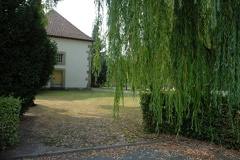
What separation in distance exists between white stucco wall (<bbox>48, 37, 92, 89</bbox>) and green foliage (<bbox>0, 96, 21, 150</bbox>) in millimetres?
16912

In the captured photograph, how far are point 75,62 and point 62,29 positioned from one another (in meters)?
3.43

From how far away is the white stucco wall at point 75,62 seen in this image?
21328mm

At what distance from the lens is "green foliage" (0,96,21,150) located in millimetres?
4434

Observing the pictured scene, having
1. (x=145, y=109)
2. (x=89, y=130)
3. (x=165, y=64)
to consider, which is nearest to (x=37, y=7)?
(x=89, y=130)

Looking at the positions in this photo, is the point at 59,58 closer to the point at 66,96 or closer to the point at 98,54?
the point at 66,96

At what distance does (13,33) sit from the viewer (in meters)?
6.04

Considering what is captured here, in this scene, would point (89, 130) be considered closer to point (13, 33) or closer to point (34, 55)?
point (34, 55)

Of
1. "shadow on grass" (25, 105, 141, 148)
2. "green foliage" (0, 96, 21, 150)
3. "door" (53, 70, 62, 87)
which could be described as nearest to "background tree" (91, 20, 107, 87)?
"green foliage" (0, 96, 21, 150)

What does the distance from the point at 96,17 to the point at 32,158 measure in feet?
10.8

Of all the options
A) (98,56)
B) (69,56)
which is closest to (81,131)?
(98,56)

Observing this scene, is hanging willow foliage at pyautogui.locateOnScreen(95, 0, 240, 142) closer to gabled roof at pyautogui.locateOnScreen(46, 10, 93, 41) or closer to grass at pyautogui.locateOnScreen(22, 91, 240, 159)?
grass at pyautogui.locateOnScreen(22, 91, 240, 159)

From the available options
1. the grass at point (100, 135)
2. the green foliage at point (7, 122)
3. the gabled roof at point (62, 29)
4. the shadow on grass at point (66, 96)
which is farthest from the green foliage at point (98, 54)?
the gabled roof at point (62, 29)

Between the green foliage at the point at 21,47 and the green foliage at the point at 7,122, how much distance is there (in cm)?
120

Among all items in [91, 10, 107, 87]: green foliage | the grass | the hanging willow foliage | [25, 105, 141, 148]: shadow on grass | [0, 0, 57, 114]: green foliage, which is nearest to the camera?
the hanging willow foliage
